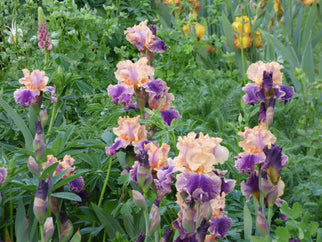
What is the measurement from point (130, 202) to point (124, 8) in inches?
116

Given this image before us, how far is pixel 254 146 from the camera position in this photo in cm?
118

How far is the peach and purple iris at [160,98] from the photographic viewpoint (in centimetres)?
142

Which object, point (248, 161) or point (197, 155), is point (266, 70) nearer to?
point (248, 161)

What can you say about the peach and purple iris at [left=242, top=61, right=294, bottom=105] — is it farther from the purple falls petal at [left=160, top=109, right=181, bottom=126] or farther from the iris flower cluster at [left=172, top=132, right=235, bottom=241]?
the iris flower cluster at [left=172, top=132, right=235, bottom=241]

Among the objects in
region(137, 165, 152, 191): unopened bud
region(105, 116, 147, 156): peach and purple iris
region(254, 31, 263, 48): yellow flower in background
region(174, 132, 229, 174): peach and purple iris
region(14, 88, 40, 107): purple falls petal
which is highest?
region(174, 132, 229, 174): peach and purple iris

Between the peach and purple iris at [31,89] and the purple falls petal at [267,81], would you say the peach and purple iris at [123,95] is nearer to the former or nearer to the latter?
the peach and purple iris at [31,89]

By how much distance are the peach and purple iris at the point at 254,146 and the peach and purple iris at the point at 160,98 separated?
35 cm

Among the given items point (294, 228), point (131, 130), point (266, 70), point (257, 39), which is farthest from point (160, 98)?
point (257, 39)

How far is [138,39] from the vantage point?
1.73 m

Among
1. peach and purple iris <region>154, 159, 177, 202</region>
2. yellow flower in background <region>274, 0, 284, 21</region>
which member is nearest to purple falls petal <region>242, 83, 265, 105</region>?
peach and purple iris <region>154, 159, 177, 202</region>

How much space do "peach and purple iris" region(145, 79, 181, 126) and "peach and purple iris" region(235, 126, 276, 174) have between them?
0.35m

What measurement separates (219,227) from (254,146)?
0.79 feet

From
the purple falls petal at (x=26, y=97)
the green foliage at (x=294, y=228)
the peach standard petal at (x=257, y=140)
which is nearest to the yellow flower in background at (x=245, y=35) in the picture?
the purple falls petal at (x=26, y=97)

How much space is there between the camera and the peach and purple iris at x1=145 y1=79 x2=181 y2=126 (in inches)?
55.9
